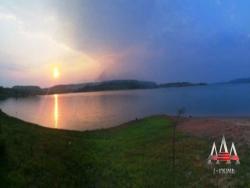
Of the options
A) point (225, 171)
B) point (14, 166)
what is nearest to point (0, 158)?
point (14, 166)

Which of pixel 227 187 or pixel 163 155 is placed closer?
pixel 227 187

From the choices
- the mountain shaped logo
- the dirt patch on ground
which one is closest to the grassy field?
the mountain shaped logo

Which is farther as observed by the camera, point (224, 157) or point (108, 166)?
point (108, 166)

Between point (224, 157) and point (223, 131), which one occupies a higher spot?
point (223, 131)

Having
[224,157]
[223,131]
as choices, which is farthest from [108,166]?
[223,131]

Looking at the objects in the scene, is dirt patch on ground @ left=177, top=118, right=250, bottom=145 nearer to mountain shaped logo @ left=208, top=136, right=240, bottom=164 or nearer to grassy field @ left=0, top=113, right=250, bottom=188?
grassy field @ left=0, top=113, right=250, bottom=188

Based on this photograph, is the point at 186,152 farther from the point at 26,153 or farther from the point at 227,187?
the point at 26,153

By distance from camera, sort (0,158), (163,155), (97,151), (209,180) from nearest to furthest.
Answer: (209,180)
(0,158)
(163,155)
(97,151)

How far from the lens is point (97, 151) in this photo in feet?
96.2

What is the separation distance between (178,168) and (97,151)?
9923 millimetres

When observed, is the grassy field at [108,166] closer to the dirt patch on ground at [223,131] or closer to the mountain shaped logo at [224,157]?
the mountain shaped logo at [224,157]

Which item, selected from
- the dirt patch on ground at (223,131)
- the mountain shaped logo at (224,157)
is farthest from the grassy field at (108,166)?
the dirt patch on ground at (223,131)

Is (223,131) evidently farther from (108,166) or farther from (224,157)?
(108,166)

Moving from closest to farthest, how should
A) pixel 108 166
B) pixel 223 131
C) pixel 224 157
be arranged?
pixel 224 157, pixel 108 166, pixel 223 131
